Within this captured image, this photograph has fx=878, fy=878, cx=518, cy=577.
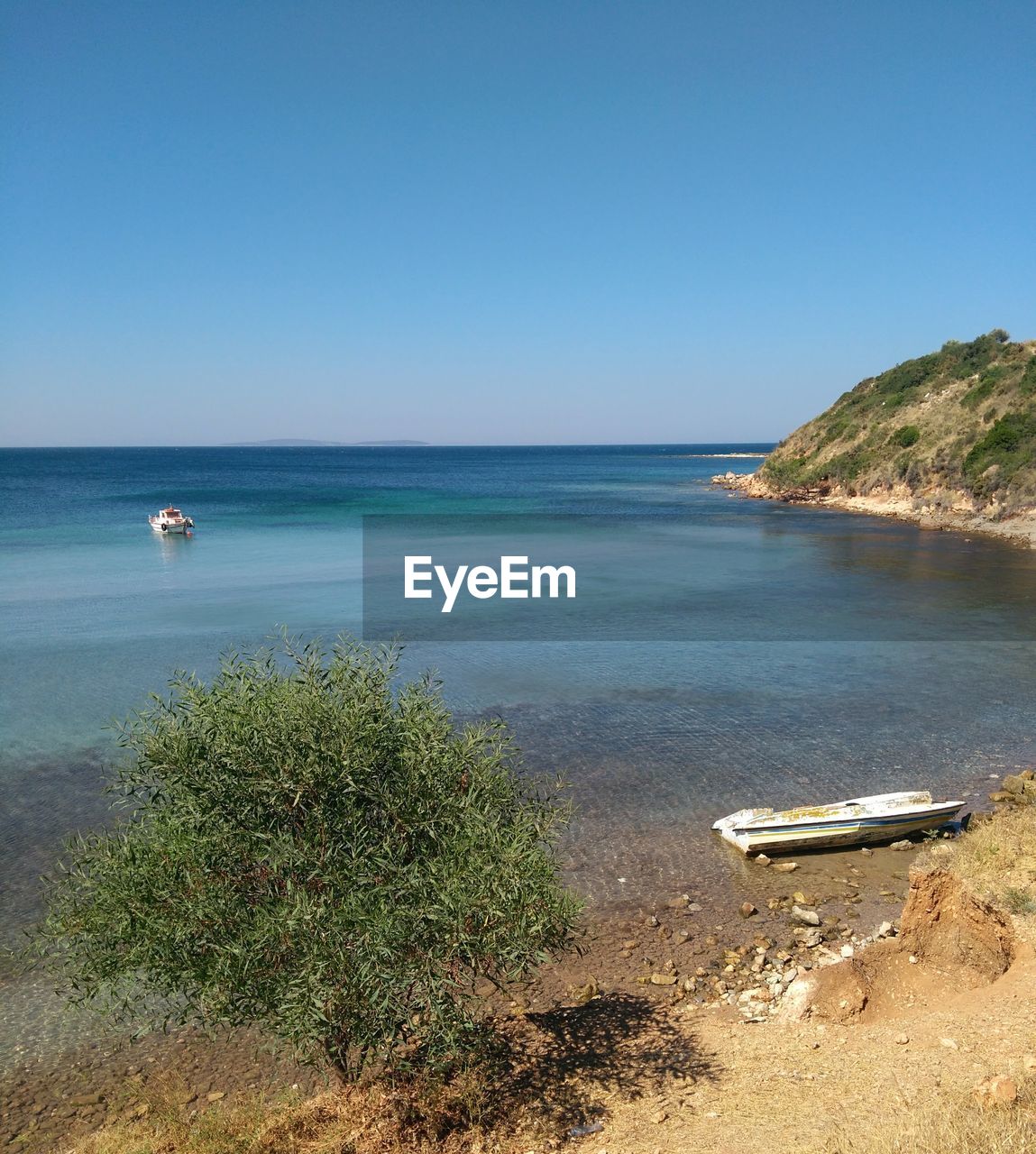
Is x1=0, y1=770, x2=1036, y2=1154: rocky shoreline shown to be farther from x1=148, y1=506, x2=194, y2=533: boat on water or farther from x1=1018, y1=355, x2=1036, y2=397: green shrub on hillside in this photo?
x1=1018, y1=355, x2=1036, y2=397: green shrub on hillside

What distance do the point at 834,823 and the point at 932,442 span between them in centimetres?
7046

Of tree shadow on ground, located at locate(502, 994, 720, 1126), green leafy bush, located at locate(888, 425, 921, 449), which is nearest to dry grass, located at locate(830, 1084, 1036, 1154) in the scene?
tree shadow on ground, located at locate(502, 994, 720, 1126)

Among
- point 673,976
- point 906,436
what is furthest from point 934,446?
point 673,976

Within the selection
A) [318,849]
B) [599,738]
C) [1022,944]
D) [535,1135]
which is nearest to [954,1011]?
[1022,944]

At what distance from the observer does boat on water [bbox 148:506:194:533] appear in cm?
6838

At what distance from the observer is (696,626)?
36.7 metres

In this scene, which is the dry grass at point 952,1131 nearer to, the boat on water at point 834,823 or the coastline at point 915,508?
the boat on water at point 834,823

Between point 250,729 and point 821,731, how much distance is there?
18.0m

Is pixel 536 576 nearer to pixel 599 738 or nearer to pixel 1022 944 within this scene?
pixel 599 738

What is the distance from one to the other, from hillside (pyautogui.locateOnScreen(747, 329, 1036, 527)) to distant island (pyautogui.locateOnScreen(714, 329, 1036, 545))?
118mm

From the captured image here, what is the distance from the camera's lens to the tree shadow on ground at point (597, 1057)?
1008 cm

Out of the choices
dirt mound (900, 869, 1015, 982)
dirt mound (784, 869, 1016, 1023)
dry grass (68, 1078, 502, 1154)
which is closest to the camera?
dry grass (68, 1078, 502, 1154)

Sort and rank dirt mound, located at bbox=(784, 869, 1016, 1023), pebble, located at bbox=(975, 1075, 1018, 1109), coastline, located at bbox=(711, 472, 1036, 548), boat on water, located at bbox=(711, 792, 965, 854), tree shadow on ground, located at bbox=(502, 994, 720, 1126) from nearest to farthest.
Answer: pebble, located at bbox=(975, 1075, 1018, 1109)
tree shadow on ground, located at bbox=(502, 994, 720, 1126)
dirt mound, located at bbox=(784, 869, 1016, 1023)
boat on water, located at bbox=(711, 792, 965, 854)
coastline, located at bbox=(711, 472, 1036, 548)

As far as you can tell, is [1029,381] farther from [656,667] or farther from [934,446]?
[656,667]
